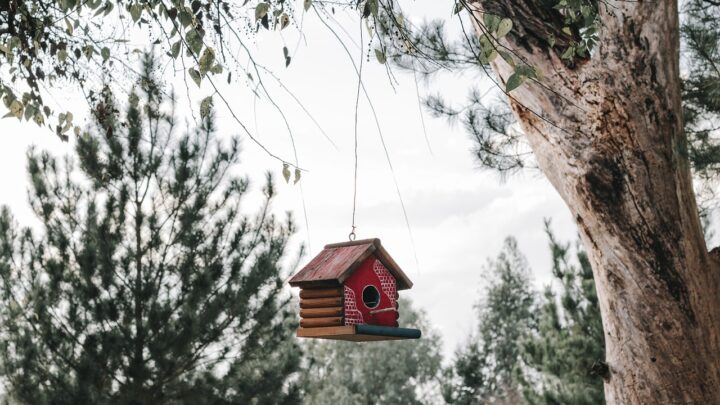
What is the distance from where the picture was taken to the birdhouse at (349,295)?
353cm

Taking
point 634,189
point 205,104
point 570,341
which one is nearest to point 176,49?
point 205,104

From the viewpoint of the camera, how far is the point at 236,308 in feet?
30.1

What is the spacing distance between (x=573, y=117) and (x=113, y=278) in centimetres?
634

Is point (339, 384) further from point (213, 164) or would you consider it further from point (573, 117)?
point (573, 117)

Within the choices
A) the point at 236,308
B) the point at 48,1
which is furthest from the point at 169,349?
the point at 48,1

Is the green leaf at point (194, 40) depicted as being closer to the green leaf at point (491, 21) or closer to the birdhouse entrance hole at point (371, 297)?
the green leaf at point (491, 21)

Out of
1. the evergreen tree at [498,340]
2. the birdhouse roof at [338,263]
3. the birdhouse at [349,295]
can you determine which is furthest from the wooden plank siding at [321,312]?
the evergreen tree at [498,340]

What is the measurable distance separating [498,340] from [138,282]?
19671mm

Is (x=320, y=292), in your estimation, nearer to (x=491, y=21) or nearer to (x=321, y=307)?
(x=321, y=307)

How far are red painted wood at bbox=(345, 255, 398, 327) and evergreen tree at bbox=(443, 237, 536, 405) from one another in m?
19.9

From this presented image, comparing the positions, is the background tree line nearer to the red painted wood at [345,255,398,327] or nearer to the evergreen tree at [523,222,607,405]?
the evergreen tree at [523,222,607,405]

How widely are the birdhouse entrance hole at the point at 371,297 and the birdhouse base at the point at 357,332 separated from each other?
7.1 inches

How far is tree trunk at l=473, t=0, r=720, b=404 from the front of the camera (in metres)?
3.55

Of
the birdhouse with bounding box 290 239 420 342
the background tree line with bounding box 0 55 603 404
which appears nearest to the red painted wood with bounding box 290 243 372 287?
the birdhouse with bounding box 290 239 420 342
